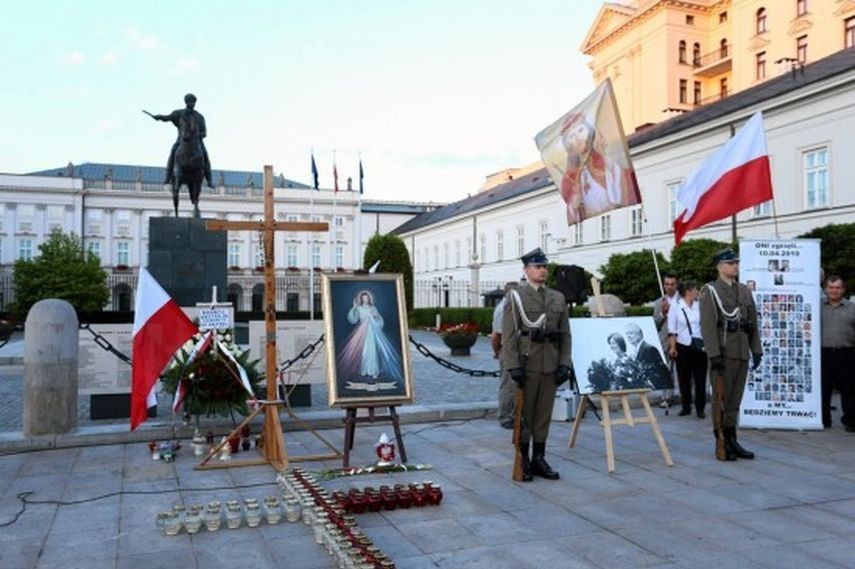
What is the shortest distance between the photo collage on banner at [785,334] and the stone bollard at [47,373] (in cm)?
769

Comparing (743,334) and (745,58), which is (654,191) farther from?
(743,334)

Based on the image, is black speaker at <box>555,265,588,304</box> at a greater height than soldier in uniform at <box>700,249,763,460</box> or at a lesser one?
greater

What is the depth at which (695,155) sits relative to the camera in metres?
34.1

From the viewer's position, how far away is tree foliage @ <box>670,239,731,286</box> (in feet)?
86.0

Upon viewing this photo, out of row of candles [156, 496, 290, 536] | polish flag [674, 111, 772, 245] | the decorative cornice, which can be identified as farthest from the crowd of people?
the decorative cornice

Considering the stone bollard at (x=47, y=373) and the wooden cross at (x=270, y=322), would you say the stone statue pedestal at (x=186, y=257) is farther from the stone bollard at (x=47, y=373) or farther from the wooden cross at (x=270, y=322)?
the wooden cross at (x=270, y=322)

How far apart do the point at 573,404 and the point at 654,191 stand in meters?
29.2

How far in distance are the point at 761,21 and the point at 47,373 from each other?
50.7m

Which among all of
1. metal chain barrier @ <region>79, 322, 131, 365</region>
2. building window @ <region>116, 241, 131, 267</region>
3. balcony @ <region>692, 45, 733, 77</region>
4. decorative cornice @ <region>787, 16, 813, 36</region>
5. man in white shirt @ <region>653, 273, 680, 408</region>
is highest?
balcony @ <region>692, 45, 733, 77</region>

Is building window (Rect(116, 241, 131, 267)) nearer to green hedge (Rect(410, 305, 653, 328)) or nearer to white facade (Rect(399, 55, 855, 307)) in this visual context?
white facade (Rect(399, 55, 855, 307))

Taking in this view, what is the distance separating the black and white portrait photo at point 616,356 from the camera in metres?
7.38

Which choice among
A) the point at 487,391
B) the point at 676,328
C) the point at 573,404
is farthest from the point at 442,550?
the point at 487,391

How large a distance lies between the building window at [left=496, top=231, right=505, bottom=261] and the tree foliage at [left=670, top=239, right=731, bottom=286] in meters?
28.5

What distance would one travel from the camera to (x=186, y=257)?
13.5 meters
